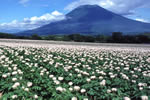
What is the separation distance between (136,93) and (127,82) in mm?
945

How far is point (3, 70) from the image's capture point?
6363 mm

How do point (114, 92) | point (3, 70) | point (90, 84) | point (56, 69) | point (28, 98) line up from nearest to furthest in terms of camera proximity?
point (28, 98) < point (114, 92) < point (90, 84) < point (3, 70) < point (56, 69)

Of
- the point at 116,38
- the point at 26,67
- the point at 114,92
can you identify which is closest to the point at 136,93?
the point at 114,92

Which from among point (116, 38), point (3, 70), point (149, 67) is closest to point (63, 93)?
point (3, 70)

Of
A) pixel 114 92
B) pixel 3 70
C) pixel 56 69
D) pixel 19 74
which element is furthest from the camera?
pixel 56 69

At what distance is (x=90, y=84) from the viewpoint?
16.5 feet

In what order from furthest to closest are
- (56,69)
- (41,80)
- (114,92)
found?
(56,69), (41,80), (114,92)

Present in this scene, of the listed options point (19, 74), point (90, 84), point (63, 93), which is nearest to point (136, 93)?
point (90, 84)

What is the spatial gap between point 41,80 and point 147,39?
3704 cm

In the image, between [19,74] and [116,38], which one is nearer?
[19,74]

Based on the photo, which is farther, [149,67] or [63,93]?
[149,67]

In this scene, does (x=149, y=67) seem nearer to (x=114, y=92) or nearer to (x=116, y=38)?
(x=114, y=92)

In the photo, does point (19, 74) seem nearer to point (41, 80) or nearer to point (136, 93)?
point (41, 80)

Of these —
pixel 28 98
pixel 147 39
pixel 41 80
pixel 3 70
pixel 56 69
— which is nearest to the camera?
pixel 28 98
